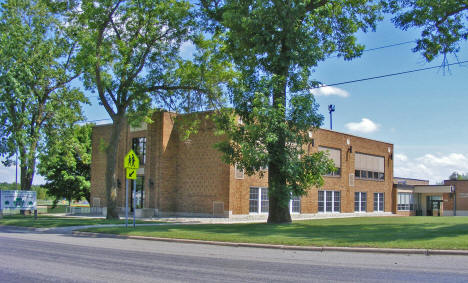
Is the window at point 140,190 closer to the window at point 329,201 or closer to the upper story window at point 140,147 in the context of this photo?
the upper story window at point 140,147

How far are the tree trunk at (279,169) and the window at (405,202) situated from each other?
32067 mm

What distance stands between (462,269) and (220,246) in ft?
23.5

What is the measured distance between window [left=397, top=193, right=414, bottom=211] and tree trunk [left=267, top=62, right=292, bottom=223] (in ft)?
105

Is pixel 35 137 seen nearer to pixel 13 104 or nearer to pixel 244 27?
pixel 13 104

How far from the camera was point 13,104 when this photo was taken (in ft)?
103

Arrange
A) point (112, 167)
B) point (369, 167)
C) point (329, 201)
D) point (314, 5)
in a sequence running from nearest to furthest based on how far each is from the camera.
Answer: point (314, 5) → point (112, 167) → point (329, 201) → point (369, 167)

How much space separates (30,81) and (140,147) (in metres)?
8.99

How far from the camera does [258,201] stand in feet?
106

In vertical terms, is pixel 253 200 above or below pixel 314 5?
below

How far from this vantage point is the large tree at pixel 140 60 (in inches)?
911

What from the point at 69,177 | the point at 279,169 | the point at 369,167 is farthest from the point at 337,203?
the point at 69,177

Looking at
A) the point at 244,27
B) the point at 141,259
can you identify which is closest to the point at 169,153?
the point at 244,27

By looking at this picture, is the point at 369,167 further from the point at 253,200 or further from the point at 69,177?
the point at 69,177

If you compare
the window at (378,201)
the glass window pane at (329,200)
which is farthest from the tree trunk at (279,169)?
the window at (378,201)
